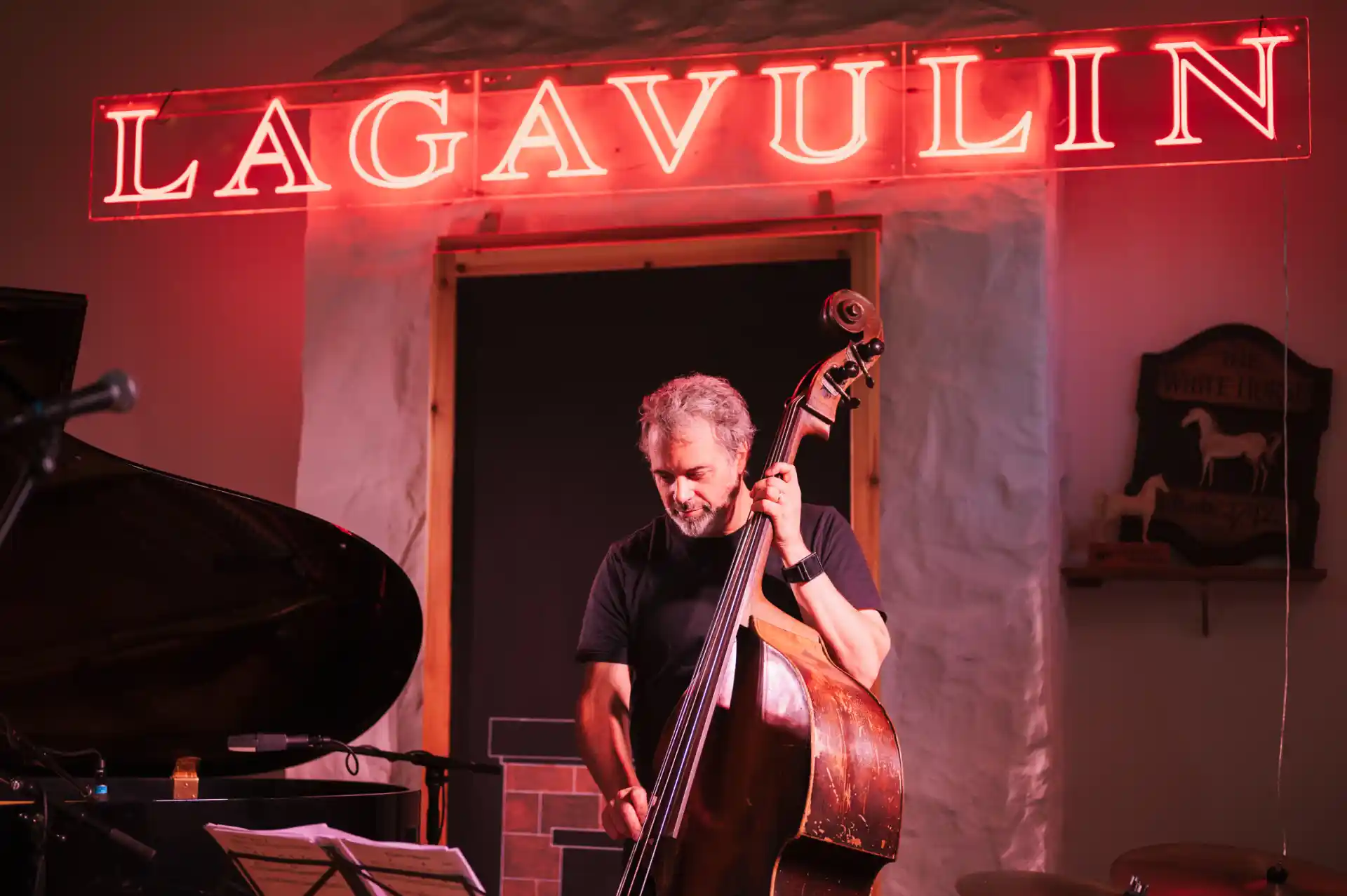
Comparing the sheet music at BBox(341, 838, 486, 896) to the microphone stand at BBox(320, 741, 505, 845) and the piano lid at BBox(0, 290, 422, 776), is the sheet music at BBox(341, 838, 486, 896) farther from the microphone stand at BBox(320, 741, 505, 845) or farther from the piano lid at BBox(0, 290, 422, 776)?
the piano lid at BBox(0, 290, 422, 776)

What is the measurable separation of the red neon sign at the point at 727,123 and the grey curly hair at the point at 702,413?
1087mm

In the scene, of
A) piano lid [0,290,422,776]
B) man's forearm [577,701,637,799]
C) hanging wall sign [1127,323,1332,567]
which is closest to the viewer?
man's forearm [577,701,637,799]

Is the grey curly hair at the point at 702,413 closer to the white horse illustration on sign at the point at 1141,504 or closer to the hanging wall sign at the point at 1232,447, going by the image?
the white horse illustration on sign at the point at 1141,504

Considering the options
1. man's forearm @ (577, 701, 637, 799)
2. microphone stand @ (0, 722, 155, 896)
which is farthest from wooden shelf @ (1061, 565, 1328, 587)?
microphone stand @ (0, 722, 155, 896)

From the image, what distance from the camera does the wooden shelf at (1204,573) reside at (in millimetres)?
3668

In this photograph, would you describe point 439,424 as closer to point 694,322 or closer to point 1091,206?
point 694,322

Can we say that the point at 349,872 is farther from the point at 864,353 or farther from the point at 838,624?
the point at 864,353

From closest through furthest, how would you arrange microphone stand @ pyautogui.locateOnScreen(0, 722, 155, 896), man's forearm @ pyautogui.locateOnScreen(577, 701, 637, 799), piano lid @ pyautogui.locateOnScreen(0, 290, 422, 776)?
microphone stand @ pyautogui.locateOnScreen(0, 722, 155, 896) < man's forearm @ pyautogui.locateOnScreen(577, 701, 637, 799) < piano lid @ pyautogui.locateOnScreen(0, 290, 422, 776)

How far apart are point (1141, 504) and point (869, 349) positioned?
140cm

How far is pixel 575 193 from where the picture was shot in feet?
12.8

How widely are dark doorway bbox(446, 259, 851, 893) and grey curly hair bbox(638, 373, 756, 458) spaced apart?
855mm

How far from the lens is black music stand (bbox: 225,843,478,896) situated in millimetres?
2127

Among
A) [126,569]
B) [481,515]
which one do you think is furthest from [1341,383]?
[126,569]

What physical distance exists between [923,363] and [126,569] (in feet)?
6.92
